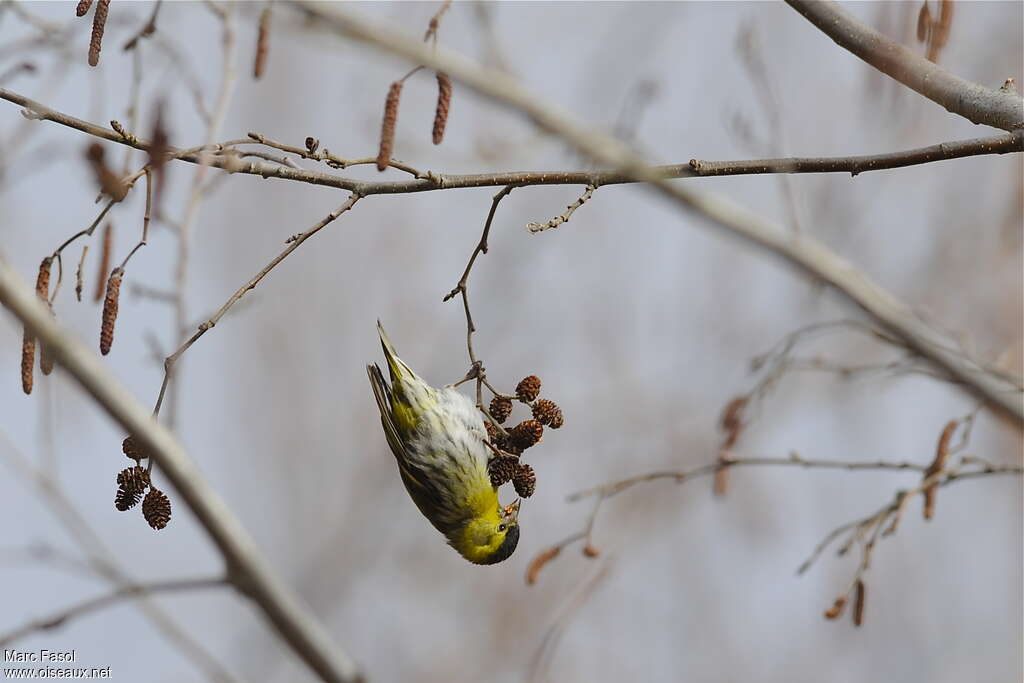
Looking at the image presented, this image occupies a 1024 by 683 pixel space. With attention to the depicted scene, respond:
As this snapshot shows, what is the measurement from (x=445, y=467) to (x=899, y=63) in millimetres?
2821

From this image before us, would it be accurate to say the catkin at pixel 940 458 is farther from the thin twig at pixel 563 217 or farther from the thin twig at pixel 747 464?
the thin twig at pixel 563 217

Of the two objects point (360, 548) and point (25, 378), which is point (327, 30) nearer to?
point (25, 378)

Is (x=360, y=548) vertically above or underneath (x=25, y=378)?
above

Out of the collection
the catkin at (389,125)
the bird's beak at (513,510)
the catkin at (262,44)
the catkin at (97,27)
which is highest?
the catkin at (97,27)

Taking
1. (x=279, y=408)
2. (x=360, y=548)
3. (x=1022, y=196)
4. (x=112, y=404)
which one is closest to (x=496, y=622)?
(x=360, y=548)

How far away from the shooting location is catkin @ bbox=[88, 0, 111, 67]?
2309 millimetres

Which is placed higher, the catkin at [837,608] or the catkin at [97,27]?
the catkin at [97,27]

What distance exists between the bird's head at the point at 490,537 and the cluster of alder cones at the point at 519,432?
53.4 inches

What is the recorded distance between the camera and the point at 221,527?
105 centimetres

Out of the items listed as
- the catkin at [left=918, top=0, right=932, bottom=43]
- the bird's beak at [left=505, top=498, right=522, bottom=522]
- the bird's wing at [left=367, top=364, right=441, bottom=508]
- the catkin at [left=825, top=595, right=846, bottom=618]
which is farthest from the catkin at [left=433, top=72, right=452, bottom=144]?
the bird's wing at [left=367, top=364, right=441, bottom=508]

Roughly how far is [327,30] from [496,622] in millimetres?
6706

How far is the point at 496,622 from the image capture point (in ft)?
28.8

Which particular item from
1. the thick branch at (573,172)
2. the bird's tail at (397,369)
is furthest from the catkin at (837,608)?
the bird's tail at (397,369)

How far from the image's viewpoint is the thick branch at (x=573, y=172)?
2.07 m
